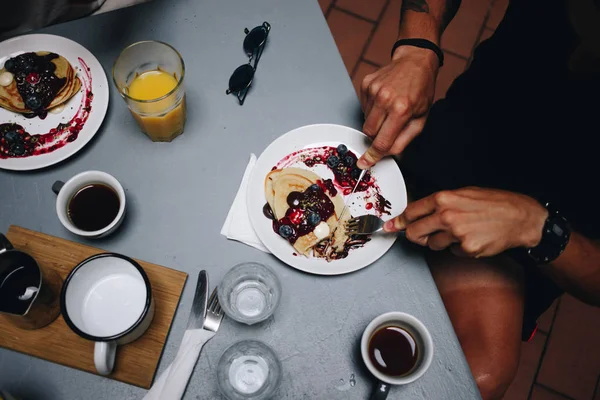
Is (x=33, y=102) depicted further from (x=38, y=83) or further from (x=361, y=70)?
(x=361, y=70)

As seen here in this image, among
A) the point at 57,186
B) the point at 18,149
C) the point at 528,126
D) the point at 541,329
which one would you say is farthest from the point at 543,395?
the point at 18,149

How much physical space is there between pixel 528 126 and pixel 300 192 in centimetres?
64

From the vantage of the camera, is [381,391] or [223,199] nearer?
[381,391]

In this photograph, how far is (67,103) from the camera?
1.16 m

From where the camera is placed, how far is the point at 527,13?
47.8 inches

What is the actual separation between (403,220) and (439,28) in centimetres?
58

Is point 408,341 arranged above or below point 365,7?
below

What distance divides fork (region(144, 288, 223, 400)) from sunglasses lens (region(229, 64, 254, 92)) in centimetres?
50

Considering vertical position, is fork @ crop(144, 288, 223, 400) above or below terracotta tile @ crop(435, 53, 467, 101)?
below

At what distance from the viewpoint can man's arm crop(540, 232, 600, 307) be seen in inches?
43.8

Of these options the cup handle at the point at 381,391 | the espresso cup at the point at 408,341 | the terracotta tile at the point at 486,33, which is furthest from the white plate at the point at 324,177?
the terracotta tile at the point at 486,33

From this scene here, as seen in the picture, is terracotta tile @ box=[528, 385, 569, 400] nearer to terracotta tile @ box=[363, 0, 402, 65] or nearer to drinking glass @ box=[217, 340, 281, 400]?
drinking glass @ box=[217, 340, 281, 400]

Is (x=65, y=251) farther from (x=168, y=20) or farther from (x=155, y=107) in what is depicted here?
(x=168, y=20)

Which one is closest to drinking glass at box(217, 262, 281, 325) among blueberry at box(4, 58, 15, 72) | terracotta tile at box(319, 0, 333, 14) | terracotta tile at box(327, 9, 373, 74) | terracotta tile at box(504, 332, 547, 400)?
blueberry at box(4, 58, 15, 72)
